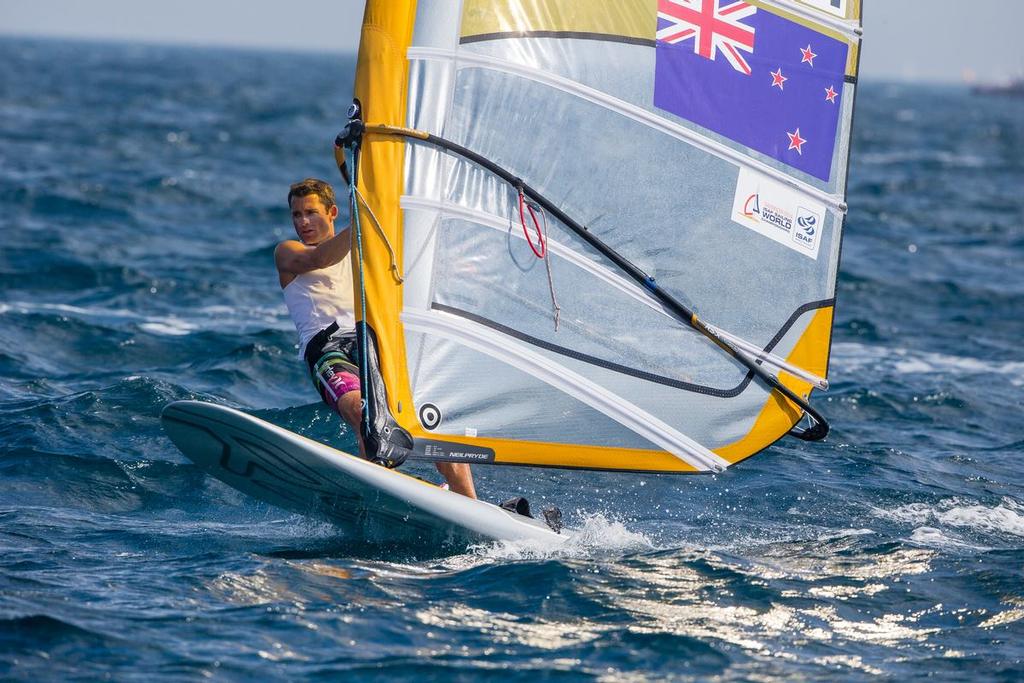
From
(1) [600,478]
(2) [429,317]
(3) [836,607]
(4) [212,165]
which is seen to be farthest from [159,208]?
(3) [836,607]

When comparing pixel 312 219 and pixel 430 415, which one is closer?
pixel 430 415

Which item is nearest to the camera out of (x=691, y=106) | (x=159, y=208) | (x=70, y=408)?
(x=691, y=106)

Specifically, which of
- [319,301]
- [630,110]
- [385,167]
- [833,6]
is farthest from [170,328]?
[833,6]

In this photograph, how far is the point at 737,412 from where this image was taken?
253 inches

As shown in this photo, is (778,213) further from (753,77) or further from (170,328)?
(170,328)

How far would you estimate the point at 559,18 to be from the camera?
5996mm

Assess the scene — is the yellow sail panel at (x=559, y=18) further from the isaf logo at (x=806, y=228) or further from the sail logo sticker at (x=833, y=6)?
the isaf logo at (x=806, y=228)

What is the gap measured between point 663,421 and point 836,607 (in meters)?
1.19

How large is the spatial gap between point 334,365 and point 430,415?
23.7 inches

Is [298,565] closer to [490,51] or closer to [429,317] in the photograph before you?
[429,317]

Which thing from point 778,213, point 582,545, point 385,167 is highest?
point 385,167

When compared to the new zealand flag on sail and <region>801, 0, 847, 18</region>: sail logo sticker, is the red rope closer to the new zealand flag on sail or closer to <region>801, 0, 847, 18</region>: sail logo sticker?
the new zealand flag on sail

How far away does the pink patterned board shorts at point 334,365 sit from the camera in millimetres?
6215

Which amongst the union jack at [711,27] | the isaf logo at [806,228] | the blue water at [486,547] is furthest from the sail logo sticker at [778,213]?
the blue water at [486,547]
